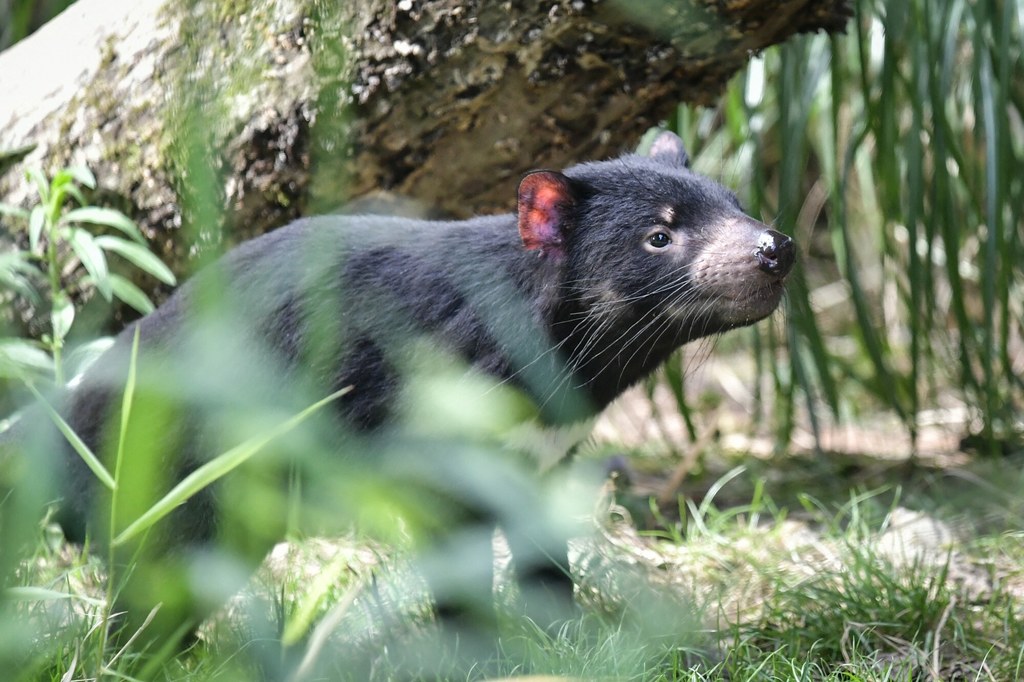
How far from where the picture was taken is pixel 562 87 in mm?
2787

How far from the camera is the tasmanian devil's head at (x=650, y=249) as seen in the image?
218 cm

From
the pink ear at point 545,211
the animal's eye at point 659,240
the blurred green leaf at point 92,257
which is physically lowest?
the animal's eye at point 659,240

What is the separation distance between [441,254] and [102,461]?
0.80m

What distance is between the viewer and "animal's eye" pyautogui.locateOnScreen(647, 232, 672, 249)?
7.41ft

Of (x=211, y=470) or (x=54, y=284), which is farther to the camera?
(x=54, y=284)

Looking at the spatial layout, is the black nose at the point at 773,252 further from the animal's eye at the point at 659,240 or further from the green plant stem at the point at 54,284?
the green plant stem at the point at 54,284

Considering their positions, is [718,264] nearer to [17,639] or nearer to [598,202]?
[598,202]

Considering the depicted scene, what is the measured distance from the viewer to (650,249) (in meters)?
2.25

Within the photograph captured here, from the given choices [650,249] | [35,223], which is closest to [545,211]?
[650,249]

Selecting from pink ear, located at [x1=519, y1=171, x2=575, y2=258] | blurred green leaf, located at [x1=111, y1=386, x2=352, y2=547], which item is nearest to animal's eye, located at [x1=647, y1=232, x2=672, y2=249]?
pink ear, located at [x1=519, y1=171, x2=575, y2=258]

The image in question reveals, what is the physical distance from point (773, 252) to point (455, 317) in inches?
25.2

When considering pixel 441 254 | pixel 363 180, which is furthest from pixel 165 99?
pixel 441 254

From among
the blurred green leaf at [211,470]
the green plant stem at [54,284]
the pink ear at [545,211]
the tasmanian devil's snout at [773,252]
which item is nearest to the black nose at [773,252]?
the tasmanian devil's snout at [773,252]

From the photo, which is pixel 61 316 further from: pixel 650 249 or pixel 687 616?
pixel 687 616
